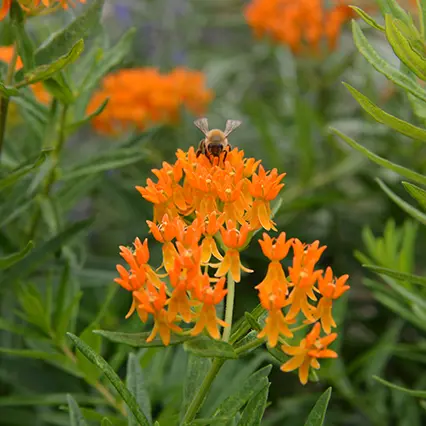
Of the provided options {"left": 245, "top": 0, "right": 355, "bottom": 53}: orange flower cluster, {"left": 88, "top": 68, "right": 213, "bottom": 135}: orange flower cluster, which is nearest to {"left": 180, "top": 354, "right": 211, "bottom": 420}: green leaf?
{"left": 88, "top": 68, "right": 213, "bottom": 135}: orange flower cluster

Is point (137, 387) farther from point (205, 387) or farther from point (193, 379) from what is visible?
point (205, 387)

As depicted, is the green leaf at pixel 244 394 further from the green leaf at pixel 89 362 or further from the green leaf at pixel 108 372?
the green leaf at pixel 89 362

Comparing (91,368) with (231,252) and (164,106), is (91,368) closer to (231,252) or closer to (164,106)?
(231,252)

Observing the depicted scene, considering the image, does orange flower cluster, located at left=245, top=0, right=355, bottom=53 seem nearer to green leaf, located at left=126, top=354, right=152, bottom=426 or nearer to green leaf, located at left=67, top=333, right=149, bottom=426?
green leaf, located at left=126, top=354, right=152, bottom=426

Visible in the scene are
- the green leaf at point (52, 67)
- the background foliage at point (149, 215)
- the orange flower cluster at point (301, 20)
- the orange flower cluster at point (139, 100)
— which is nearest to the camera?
the green leaf at point (52, 67)

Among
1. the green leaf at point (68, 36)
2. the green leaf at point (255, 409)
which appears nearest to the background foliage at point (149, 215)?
the green leaf at point (68, 36)
